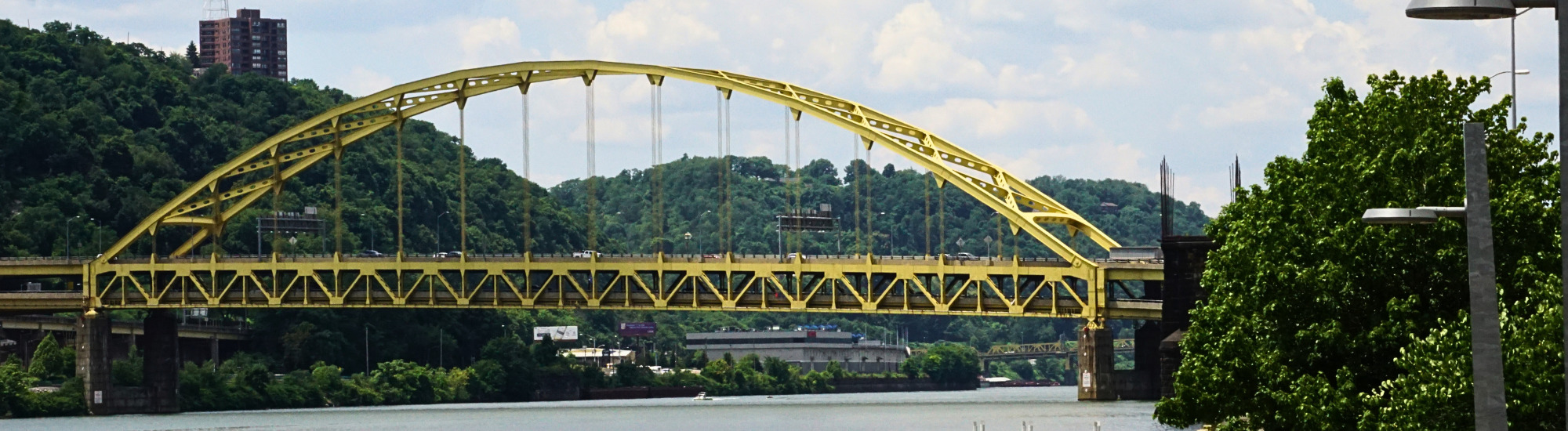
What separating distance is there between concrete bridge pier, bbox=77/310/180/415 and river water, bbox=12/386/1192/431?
8.24 feet

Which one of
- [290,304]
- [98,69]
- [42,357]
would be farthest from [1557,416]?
[98,69]

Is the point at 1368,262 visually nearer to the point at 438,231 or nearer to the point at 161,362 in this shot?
the point at 161,362

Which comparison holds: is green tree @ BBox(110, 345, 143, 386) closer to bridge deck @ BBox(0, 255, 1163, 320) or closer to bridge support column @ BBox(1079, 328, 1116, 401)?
bridge deck @ BBox(0, 255, 1163, 320)

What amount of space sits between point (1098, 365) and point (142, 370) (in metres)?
55.7

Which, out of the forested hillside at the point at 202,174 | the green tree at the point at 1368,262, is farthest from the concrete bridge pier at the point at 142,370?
the green tree at the point at 1368,262

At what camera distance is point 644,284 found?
125 metres

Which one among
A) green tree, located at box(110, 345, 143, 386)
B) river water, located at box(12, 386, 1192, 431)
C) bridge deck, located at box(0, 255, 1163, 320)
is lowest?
river water, located at box(12, 386, 1192, 431)

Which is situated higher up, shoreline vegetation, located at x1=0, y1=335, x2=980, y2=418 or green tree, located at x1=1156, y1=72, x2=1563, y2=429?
green tree, located at x1=1156, y1=72, x2=1563, y2=429

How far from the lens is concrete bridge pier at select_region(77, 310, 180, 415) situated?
130375mm

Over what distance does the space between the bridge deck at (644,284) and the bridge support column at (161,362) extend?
1946mm

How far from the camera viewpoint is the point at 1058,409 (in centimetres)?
10844

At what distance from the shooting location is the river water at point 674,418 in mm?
96062

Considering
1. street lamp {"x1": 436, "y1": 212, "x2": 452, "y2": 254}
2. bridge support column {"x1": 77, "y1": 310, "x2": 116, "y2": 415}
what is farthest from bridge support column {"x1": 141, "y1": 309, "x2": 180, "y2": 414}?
street lamp {"x1": 436, "y1": 212, "x2": 452, "y2": 254}

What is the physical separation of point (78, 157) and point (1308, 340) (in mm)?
128336
